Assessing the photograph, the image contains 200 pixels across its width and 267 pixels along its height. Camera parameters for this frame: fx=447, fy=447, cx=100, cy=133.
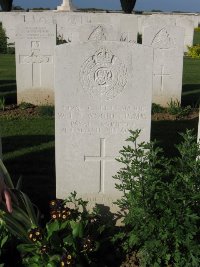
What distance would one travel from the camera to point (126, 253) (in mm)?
3549

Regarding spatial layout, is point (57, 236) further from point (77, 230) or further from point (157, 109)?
point (157, 109)

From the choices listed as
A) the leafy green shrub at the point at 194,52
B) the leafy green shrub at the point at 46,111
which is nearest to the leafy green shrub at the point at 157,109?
the leafy green shrub at the point at 46,111

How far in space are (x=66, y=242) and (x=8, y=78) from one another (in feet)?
27.4

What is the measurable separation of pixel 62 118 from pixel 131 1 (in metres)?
21.3

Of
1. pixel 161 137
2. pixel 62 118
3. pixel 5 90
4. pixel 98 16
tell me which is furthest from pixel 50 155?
pixel 98 16

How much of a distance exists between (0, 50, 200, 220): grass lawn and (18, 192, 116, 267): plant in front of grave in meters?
0.65

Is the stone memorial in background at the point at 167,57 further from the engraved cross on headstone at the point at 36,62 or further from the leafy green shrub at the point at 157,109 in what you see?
the engraved cross on headstone at the point at 36,62

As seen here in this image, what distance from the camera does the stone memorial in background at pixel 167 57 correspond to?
7609 mm

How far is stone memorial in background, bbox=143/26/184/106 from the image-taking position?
7.61m

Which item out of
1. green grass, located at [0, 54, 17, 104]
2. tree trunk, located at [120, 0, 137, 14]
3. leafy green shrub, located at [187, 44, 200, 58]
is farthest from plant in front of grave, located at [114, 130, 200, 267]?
tree trunk, located at [120, 0, 137, 14]

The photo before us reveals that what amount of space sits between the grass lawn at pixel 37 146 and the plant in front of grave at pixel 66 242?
65 cm

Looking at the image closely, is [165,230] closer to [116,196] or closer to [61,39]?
[116,196]

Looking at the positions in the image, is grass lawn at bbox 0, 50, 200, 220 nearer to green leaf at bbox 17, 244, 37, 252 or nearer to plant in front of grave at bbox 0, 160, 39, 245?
plant in front of grave at bbox 0, 160, 39, 245

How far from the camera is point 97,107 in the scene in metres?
3.68
